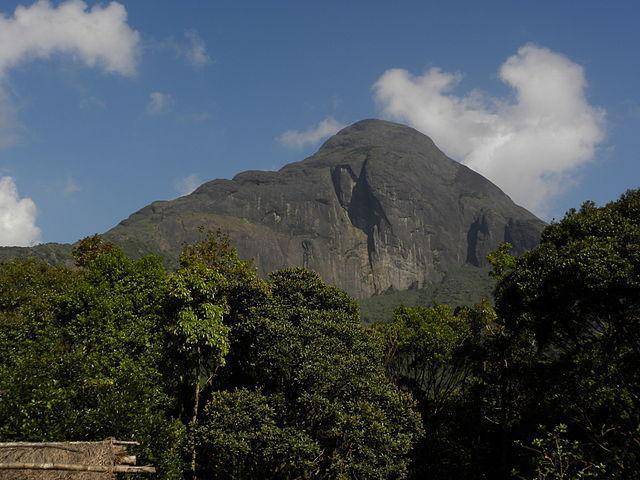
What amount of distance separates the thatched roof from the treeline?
7.81 feet

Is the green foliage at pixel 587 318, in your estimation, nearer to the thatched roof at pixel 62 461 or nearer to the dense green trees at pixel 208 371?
the dense green trees at pixel 208 371

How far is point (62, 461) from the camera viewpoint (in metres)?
10.6

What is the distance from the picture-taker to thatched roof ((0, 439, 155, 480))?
960 cm

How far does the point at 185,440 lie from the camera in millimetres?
16203

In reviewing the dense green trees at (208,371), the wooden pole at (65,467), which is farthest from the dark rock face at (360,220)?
the wooden pole at (65,467)

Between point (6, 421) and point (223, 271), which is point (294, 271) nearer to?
point (223, 271)

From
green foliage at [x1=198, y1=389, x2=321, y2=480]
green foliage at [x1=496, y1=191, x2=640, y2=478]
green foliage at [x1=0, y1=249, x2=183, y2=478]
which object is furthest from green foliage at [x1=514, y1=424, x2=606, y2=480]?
green foliage at [x1=0, y1=249, x2=183, y2=478]

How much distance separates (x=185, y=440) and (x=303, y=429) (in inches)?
146

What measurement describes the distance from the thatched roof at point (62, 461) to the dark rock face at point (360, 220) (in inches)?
5322

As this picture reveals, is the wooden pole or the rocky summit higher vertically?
the rocky summit

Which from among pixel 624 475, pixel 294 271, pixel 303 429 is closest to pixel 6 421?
pixel 303 429

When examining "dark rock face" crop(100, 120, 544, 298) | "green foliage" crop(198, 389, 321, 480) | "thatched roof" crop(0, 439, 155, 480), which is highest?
"dark rock face" crop(100, 120, 544, 298)

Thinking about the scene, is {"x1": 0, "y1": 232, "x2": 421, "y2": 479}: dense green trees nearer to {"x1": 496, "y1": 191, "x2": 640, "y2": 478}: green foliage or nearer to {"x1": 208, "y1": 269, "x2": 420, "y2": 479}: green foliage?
{"x1": 208, "y1": 269, "x2": 420, "y2": 479}: green foliage

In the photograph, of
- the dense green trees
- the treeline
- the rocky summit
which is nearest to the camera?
the dense green trees
